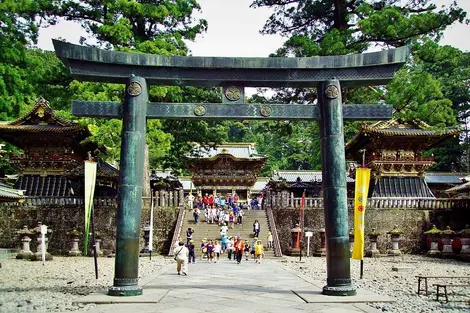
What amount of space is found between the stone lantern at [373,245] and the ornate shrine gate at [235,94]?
581 inches

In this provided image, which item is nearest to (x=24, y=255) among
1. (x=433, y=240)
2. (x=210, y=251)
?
(x=210, y=251)

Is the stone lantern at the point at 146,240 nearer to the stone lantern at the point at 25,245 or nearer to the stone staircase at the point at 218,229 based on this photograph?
the stone staircase at the point at 218,229

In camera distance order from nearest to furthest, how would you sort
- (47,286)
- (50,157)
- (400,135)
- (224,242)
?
(47,286) < (224,242) < (50,157) < (400,135)

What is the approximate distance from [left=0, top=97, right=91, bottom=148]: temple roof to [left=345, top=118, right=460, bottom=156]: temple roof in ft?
56.4

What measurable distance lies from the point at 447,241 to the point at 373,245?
3603mm

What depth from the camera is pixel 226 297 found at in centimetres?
978

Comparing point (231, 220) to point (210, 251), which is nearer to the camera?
point (210, 251)

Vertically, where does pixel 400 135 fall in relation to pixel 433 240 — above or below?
above

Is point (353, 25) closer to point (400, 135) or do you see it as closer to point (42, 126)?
point (400, 135)

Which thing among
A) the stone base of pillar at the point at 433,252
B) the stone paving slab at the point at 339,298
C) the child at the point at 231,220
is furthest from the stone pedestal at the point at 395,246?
the stone paving slab at the point at 339,298

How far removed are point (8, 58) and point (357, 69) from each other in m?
23.4

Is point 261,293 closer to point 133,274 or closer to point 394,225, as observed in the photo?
point 133,274

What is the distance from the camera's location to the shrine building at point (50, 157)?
1110 inches

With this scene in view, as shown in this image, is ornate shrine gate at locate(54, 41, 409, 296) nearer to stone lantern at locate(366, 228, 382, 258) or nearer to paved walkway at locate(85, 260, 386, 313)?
paved walkway at locate(85, 260, 386, 313)
